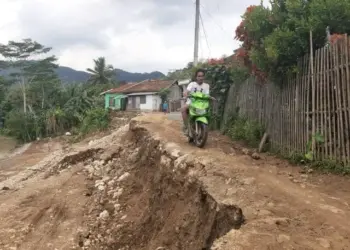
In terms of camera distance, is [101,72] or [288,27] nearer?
[288,27]

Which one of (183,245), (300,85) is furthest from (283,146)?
(183,245)

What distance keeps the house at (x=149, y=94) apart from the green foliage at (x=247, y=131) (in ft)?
96.3

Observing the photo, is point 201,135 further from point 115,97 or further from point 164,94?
point 115,97

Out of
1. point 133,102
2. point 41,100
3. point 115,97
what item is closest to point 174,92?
point 133,102

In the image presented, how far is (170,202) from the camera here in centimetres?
705

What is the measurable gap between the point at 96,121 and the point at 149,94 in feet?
51.2

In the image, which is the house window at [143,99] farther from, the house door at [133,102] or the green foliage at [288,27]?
the green foliage at [288,27]

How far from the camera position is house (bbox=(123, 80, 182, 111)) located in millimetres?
42031

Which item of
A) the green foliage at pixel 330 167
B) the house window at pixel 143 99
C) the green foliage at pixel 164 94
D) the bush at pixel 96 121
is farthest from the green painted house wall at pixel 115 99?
the green foliage at pixel 330 167

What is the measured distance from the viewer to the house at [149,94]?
4203cm

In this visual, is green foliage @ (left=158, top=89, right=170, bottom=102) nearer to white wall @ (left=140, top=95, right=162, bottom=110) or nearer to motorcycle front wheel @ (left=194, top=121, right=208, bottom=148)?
white wall @ (left=140, top=95, right=162, bottom=110)

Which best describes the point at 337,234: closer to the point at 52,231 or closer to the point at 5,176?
the point at 52,231

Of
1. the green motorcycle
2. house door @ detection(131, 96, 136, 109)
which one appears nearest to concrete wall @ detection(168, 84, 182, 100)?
house door @ detection(131, 96, 136, 109)

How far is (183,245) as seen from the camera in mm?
5609
